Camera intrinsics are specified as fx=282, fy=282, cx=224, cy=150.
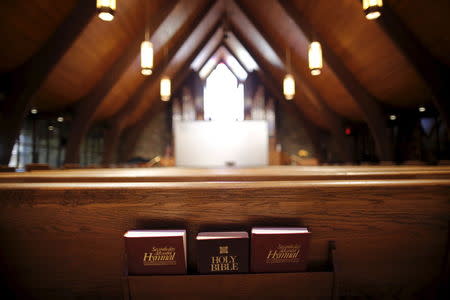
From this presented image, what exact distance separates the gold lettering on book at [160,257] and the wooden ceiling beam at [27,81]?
4.34 m

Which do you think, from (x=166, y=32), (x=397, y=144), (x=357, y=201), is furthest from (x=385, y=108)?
(x=357, y=201)

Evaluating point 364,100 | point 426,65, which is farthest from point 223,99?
point 426,65

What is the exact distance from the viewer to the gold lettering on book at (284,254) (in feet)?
2.24

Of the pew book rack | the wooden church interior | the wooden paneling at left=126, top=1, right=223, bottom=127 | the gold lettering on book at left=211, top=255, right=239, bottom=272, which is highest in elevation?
the wooden paneling at left=126, top=1, right=223, bottom=127

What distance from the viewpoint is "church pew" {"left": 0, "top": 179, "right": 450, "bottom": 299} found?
715mm

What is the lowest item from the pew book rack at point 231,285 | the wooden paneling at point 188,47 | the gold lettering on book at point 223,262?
the pew book rack at point 231,285

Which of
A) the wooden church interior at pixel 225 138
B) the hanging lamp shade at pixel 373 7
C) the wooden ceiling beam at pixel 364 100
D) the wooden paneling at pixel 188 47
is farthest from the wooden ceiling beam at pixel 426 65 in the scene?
the wooden paneling at pixel 188 47

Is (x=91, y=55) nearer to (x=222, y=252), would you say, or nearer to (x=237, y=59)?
(x=222, y=252)

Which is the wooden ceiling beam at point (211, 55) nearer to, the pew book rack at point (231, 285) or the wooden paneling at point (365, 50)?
the wooden paneling at point (365, 50)

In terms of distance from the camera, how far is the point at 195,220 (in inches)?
28.5

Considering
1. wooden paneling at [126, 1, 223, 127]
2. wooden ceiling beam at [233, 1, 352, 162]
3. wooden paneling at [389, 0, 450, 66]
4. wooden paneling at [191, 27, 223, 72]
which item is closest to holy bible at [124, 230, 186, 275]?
wooden paneling at [389, 0, 450, 66]

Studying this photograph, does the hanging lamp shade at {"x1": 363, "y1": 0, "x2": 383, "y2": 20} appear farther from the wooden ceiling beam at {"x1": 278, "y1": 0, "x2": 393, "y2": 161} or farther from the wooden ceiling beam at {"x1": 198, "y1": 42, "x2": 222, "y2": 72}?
the wooden ceiling beam at {"x1": 198, "y1": 42, "x2": 222, "y2": 72}

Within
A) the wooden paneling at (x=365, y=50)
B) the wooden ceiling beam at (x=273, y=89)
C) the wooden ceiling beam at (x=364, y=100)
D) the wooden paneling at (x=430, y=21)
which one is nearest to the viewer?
the wooden paneling at (x=430, y=21)

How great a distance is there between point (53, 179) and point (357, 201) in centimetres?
83
